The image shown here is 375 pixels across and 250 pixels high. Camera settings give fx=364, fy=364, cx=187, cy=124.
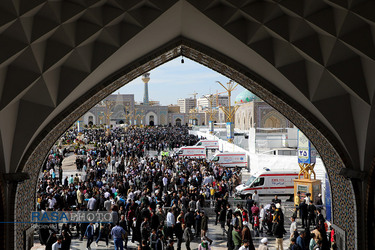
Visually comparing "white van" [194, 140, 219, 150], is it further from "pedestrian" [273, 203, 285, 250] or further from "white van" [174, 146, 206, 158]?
"pedestrian" [273, 203, 285, 250]

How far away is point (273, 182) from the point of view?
15.6 metres

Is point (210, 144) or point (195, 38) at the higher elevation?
point (195, 38)

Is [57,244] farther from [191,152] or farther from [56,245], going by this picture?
[191,152]

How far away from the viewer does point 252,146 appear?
22.1m

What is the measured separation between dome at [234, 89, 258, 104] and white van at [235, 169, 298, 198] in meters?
41.2

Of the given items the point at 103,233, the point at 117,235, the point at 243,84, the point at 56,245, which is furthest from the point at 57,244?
the point at 243,84

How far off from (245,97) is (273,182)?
43520 mm

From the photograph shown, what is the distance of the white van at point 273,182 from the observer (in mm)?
15469

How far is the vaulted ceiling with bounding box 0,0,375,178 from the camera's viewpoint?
598 centimetres

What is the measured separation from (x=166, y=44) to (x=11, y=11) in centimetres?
362

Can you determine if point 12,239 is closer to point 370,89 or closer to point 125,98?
point 370,89

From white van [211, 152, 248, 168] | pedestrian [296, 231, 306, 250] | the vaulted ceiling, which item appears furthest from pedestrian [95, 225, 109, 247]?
white van [211, 152, 248, 168]

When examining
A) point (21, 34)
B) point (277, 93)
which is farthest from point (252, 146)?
point (21, 34)

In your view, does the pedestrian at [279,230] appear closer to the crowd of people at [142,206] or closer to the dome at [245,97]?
the crowd of people at [142,206]
